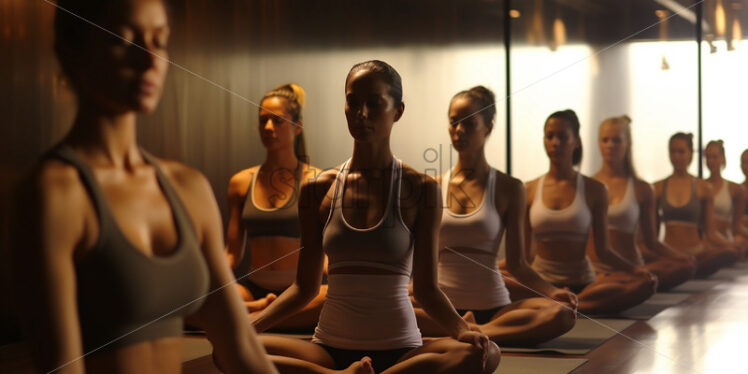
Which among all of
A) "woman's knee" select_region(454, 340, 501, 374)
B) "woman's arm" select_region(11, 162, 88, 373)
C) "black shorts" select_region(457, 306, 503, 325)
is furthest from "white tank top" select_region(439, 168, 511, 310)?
"woman's arm" select_region(11, 162, 88, 373)

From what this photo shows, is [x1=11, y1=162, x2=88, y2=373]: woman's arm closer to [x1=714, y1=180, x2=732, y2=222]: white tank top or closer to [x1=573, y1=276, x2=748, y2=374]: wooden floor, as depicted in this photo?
[x1=573, y1=276, x2=748, y2=374]: wooden floor

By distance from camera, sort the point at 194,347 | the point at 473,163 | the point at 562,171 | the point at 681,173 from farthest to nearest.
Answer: the point at 681,173 < the point at 562,171 < the point at 473,163 < the point at 194,347

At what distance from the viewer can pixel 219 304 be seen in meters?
1.67

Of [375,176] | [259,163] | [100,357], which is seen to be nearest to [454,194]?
[375,176]

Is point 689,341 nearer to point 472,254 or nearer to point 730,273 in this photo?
point 730,273

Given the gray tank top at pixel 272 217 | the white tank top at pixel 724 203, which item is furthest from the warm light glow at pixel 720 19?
the gray tank top at pixel 272 217

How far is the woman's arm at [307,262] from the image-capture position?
1.75 meters

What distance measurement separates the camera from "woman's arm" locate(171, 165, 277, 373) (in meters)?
1.64

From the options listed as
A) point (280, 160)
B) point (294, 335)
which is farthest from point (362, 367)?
point (280, 160)

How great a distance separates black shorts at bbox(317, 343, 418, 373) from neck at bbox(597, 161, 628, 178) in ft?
2.93

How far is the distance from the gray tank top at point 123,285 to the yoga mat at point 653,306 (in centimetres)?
125

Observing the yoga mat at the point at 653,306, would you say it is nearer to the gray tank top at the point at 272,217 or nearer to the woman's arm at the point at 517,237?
the woman's arm at the point at 517,237

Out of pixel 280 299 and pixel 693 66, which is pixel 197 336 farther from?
pixel 693 66

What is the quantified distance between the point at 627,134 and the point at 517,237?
493 millimetres
